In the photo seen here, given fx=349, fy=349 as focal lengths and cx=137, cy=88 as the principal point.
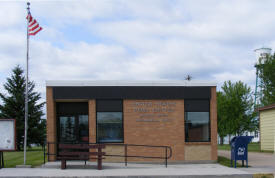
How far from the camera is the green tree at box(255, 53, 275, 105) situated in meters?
38.9

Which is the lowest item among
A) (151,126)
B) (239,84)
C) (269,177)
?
(269,177)

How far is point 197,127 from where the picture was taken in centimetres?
1619

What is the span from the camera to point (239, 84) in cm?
4581

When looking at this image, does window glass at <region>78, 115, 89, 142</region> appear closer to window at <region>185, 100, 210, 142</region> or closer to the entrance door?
the entrance door

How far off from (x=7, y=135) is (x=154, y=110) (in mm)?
6396

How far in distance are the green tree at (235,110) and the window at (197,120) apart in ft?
89.0

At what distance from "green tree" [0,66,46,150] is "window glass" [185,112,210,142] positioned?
19.3 metres

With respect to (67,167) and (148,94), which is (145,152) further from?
(67,167)

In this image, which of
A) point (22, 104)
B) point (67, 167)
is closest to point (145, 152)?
point (67, 167)

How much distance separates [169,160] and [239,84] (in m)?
32.6

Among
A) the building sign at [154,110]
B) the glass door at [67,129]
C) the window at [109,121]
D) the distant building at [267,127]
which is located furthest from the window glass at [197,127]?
the distant building at [267,127]

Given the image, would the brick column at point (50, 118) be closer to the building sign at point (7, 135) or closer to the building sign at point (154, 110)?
the building sign at point (7, 135)

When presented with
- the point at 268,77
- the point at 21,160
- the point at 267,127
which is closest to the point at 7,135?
the point at 21,160

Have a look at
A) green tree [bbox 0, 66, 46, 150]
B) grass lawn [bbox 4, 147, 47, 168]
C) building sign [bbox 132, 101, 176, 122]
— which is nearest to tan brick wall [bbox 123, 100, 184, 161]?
building sign [bbox 132, 101, 176, 122]
